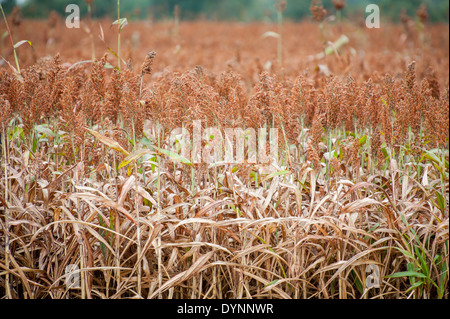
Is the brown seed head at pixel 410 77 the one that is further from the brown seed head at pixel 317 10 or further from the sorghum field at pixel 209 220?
the brown seed head at pixel 317 10

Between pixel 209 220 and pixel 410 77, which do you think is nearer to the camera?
pixel 209 220

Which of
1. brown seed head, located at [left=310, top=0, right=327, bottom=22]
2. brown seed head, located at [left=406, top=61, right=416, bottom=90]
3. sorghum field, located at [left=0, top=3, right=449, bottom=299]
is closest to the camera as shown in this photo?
sorghum field, located at [left=0, top=3, right=449, bottom=299]

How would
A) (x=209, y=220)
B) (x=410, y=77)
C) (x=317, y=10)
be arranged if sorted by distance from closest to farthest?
(x=209, y=220), (x=410, y=77), (x=317, y=10)

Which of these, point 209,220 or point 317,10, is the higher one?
point 317,10

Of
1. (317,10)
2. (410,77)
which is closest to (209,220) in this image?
(410,77)

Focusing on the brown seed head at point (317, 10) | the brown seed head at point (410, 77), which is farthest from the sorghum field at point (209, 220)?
the brown seed head at point (317, 10)

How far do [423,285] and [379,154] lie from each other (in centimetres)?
67

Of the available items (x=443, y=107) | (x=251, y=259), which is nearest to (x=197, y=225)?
(x=251, y=259)

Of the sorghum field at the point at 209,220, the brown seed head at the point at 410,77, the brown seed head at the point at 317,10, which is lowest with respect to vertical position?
the sorghum field at the point at 209,220

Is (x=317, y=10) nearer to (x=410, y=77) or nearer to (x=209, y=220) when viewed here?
(x=410, y=77)

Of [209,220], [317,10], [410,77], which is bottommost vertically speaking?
[209,220]

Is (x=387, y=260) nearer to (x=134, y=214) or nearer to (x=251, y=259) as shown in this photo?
(x=251, y=259)

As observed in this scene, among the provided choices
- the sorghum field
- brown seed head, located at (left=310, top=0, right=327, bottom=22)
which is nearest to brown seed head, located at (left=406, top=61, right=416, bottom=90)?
the sorghum field

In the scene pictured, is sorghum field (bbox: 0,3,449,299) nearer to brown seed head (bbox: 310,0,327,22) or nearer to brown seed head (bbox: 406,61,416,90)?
brown seed head (bbox: 406,61,416,90)
